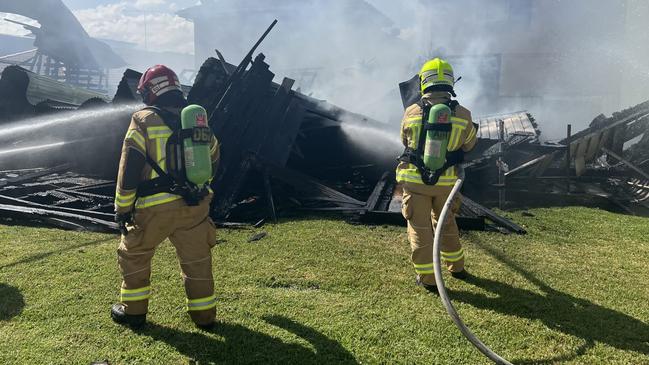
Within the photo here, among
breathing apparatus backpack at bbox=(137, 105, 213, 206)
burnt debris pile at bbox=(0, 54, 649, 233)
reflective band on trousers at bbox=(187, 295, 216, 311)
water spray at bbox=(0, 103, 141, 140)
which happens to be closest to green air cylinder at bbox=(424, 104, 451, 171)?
breathing apparatus backpack at bbox=(137, 105, 213, 206)

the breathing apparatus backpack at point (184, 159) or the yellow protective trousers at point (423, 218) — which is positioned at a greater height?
the breathing apparatus backpack at point (184, 159)

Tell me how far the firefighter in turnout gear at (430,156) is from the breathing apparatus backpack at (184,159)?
5.86 ft

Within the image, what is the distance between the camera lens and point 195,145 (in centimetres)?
276

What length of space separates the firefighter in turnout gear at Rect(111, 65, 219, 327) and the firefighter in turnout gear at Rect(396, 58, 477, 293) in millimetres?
1768

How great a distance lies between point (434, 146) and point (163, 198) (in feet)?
7.20

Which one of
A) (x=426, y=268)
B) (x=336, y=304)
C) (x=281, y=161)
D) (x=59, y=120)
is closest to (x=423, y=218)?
(x=426, y=268)

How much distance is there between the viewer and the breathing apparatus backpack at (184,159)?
274cm

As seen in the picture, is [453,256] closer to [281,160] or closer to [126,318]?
[126,318]

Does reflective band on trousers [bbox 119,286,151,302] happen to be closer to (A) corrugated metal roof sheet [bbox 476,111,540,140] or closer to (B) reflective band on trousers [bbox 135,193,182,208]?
(B) reflective band on trousers [bbox 135,193,182,208]

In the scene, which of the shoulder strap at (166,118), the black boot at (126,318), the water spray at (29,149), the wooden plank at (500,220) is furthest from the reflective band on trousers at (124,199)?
the water spray at (29,149)

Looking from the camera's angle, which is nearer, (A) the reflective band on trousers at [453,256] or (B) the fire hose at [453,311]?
(B) the fire hose at [453,311]

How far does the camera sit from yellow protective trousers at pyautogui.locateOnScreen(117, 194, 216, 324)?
110 inches

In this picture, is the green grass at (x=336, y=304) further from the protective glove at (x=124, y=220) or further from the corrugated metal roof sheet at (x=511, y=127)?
the corrugated metal roof sheet at (x=511, y=127)

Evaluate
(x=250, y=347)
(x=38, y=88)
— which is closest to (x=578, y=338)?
(x=250, y=347)
